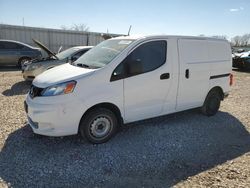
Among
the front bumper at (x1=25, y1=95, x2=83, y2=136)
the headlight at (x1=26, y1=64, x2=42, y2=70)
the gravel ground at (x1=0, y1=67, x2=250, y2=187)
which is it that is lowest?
the gravel ground at (x1=0, y1=67, x2=250, y2=187)

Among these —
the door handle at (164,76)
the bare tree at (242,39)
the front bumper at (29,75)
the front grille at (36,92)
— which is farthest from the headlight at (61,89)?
the bare tree at (242,39)

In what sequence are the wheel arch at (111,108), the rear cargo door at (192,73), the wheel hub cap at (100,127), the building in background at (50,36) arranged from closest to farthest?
1. the wheel arch at (111,108)
2. the wheel hub cap at (100,127)
3. the rear cargo door at (192,73)
4. the building in background at (50,36)

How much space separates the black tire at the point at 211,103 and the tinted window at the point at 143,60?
1.79 m

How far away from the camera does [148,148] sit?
13.5 feet

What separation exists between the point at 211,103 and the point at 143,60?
7.77ft

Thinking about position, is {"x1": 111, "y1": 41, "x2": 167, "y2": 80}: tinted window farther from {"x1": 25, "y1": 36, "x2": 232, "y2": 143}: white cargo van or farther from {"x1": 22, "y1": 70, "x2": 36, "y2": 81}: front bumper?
{"x1": 22, "y1": 70, "x2": 36, "y2": 81}: front bumper

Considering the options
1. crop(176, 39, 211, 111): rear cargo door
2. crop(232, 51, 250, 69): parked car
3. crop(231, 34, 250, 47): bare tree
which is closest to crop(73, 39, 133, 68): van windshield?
crop(176, 39, 211, 111): rear cargo door

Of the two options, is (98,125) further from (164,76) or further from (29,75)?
A: (29,75)

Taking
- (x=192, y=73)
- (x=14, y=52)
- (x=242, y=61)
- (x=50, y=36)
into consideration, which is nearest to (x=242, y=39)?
(x=242, y=61)

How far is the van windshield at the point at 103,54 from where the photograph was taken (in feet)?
13.9

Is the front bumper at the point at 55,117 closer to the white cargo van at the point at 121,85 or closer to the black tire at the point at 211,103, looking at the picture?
→ the white cargo van at the point at 121,85

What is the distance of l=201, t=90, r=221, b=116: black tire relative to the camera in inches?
224

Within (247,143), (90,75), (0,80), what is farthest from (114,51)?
(0,80)

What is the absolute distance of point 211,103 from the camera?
577 centimetres
